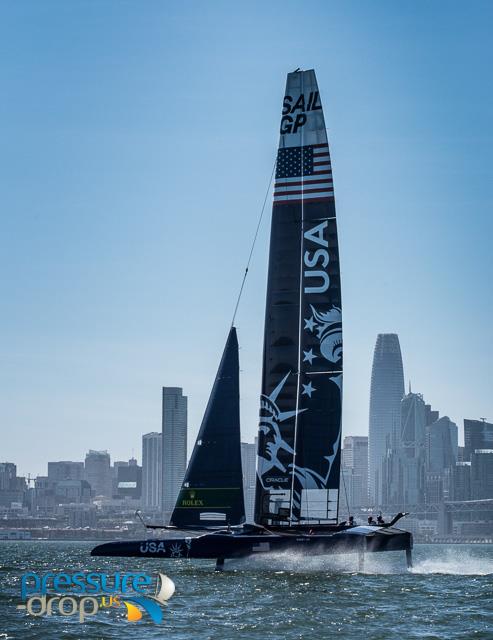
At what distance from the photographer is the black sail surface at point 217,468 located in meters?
39.7

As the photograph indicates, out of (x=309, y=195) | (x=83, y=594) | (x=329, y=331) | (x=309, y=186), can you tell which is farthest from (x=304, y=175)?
(x=83, y=594)

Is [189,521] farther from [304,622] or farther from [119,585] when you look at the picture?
[304,622]

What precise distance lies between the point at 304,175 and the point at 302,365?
649 cm

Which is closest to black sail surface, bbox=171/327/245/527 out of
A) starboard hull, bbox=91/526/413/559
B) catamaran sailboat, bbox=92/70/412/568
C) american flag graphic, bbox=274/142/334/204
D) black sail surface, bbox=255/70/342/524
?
catamaran sailboat, bbox=92/70/412/568

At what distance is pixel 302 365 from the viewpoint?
40156 mm

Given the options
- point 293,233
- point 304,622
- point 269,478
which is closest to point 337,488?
point 269,478

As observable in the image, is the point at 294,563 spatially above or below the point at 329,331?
below

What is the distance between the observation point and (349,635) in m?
24.8

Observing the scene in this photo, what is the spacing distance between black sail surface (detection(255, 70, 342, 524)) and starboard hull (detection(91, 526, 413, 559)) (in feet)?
9.44

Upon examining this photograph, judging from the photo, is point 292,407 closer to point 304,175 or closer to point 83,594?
point 304,175

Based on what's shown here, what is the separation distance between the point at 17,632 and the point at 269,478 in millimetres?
16439

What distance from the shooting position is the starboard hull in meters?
36.1

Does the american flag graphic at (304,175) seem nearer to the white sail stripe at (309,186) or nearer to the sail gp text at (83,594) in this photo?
the white sail stripe at (309,186)

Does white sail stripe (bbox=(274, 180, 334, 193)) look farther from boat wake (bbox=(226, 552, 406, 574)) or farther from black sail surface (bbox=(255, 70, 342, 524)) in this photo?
boat wake (bbox=(226, 552, 406, 574))
